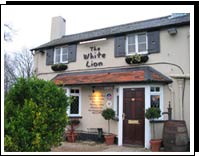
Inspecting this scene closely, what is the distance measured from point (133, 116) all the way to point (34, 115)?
6619 mm

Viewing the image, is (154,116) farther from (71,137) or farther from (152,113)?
(71,137)

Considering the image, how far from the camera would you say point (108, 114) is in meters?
11.4

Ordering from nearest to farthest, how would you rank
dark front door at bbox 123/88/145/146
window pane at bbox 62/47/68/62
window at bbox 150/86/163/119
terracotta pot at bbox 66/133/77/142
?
dark front door at bbox 123/88/145/146 → window at bbox 150/86/163/119 → terracotta pot at bbox 66/133/77/142 → window pane at bbox 62/47/68/62

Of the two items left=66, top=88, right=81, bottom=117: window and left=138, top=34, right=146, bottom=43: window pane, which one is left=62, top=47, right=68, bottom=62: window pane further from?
left=138, top=34, right=146, bottom=43: window pane

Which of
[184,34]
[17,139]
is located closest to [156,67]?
[184,34]

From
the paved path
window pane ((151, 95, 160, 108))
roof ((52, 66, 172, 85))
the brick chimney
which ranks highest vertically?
the brick chimney

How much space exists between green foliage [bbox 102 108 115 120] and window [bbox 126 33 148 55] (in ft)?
9.47

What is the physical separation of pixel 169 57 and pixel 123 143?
4.24m

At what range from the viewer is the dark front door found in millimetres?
10672

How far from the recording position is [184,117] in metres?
10.4

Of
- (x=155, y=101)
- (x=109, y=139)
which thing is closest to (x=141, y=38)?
(x=155, y=101)

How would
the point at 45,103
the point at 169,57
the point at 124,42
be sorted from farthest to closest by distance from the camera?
the point at 124,42 → the point at 169,57 → the point at 45,103

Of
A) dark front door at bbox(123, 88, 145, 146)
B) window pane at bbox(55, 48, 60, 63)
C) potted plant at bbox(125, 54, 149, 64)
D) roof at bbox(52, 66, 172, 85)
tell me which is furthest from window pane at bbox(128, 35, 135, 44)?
window pane at bbox(55, 48, 60, 63)
